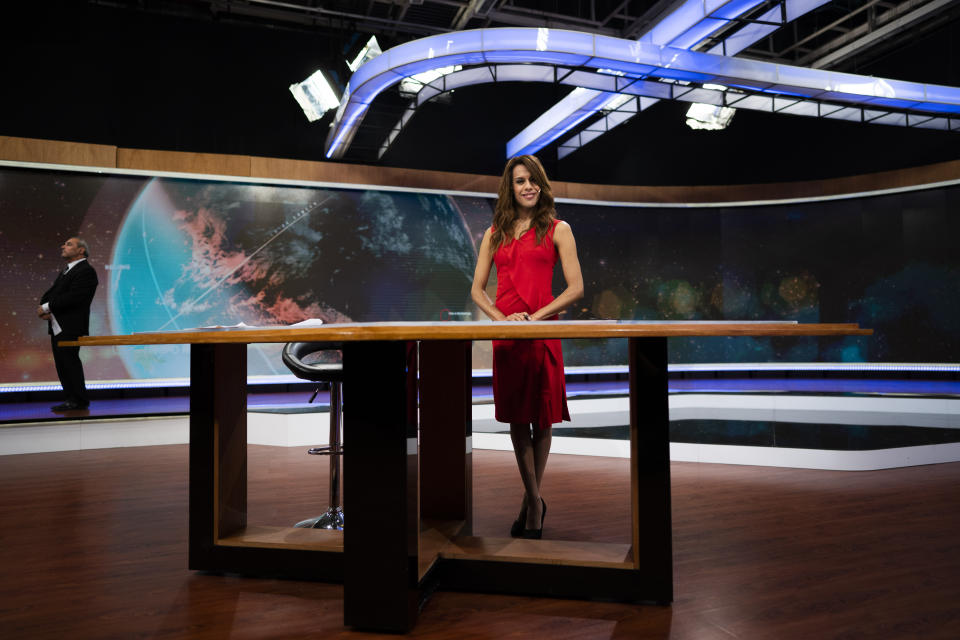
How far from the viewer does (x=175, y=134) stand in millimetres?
7219

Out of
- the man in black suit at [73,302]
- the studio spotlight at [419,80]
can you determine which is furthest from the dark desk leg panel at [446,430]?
the studio spotlight at [419,80]

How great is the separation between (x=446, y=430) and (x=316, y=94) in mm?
6793

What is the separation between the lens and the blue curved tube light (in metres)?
5.20

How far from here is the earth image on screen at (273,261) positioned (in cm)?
668

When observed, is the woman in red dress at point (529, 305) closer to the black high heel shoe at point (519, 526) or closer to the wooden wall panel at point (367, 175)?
the black high heel shoe at point (519, 526)

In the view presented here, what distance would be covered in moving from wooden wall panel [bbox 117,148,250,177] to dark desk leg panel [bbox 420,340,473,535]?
5.96 m

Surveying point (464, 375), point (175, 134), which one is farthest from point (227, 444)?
point (175, 134)

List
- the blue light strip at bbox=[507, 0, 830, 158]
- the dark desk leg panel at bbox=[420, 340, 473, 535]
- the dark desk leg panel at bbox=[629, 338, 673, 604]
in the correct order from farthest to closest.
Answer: the blue light strip at bbox=[507, 0, 830, 158]
the dark desk leg panel at bbox=[420, 340, 473, 535]
the dark desk leg panel at bbox=[629, 338, 673, 604]

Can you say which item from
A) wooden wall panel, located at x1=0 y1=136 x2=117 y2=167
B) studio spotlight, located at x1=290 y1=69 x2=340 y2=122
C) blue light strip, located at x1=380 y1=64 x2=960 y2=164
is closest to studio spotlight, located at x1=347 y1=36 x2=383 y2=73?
studio spotlight, located at x1=290 y1=69 x2=340 y2=122

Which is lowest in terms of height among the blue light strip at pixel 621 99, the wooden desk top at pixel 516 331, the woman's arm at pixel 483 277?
the wooden desk top at pixel 516 331

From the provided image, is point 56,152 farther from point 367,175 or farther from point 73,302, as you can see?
point 367,175

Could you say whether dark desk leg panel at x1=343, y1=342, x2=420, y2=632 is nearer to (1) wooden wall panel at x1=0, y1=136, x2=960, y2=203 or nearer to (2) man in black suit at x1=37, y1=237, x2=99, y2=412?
(2) man in black suit at x1=37, y1=237, x2=99, y2=412

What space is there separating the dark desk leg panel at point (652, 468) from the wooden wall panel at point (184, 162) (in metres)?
6.59

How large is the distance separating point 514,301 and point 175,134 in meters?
6.70
